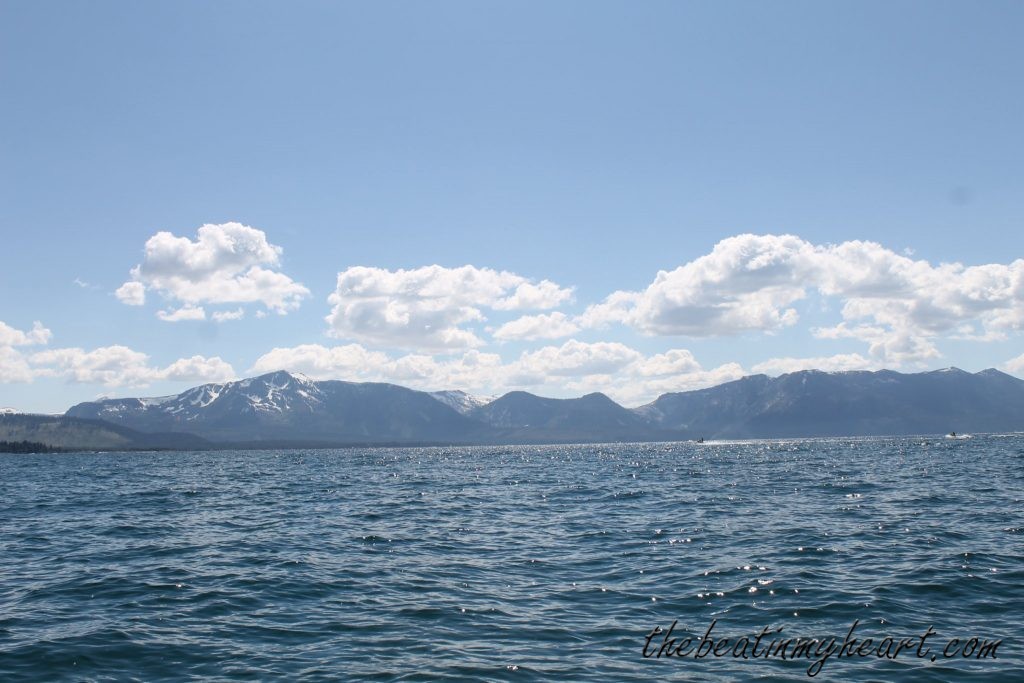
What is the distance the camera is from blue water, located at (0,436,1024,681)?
16.9 m

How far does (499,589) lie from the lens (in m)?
24.5

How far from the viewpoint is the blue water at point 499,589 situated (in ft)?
55.4

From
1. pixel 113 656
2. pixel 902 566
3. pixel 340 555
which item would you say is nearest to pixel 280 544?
pixel 340 555

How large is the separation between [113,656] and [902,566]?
2607 cm

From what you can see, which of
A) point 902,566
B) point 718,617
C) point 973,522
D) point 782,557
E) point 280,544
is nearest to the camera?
point 718,617

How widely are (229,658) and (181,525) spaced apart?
28.3 m

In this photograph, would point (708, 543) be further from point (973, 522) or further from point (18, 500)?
point (18, 500)

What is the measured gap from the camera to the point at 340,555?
103ft

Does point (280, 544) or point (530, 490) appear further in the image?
point (530, 490)

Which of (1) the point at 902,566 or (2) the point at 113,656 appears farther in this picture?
(1) the point at 902,566

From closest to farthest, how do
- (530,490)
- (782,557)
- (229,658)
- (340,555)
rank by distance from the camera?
1. (229,658)
2. (782,557)
3. (340,555)
4. (530,490)

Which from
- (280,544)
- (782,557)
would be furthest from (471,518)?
(782,557)

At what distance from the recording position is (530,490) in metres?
66.9

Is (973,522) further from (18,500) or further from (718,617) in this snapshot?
(18,500)
